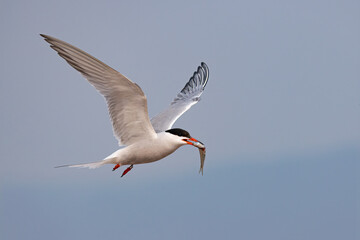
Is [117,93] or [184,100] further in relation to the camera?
[184,100]

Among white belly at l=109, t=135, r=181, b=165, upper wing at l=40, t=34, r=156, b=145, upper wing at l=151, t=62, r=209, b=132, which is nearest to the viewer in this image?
upper wing at l=40, t=34, r=156, b=145

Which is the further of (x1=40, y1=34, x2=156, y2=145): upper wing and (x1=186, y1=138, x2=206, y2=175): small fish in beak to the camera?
(x1=186, y1=138, x2=206, y2=175): small fish in beak

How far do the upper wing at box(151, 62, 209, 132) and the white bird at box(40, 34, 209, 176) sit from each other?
3.58 feet

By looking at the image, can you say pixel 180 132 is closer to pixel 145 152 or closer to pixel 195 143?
pixel 195 143

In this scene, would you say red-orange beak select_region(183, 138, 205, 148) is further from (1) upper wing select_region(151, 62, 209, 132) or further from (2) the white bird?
(1) upper wing select_region(151, 62, 209, 132)

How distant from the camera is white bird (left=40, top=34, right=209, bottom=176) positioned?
263 inches

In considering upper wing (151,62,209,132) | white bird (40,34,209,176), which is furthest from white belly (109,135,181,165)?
upper wing (151,62,209,132)

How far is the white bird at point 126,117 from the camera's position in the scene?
6688 millimetres

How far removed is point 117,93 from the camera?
22.9ft

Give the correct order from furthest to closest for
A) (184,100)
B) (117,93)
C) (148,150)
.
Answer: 1. (184,100)
2. (148,150)
3. (117,93)

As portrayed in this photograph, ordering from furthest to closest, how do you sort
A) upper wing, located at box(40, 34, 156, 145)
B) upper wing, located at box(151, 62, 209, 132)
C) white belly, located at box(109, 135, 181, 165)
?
upper wing, located at box(151, 62, 209, 132)
white belly, located at box(109, 135, 181, 165)
upper wing, located at box(40, 34, 156, 145)

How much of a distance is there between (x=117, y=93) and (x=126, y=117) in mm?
425

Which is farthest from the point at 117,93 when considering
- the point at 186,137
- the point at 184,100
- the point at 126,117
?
the point at 184,100

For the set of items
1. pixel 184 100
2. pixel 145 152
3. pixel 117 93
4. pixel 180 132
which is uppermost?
pixel 184 100
